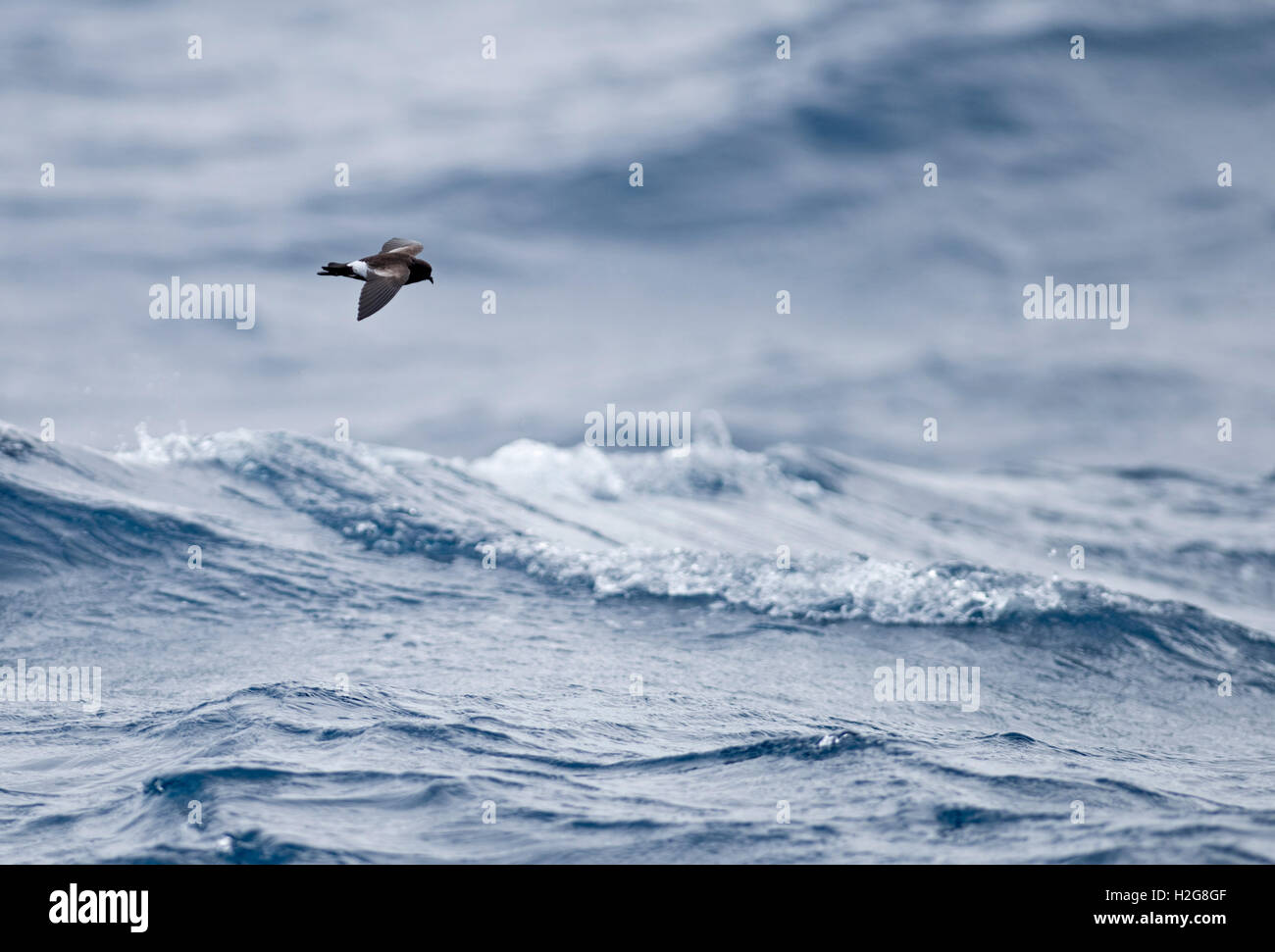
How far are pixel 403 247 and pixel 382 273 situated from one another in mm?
1149

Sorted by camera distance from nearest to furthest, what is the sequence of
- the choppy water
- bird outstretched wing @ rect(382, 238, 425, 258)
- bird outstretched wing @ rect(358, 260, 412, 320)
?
the choppy water → bird outstretched wing @ rect(358, 260, 412, 320) → bird outstretched wing @ rect(382, 238, 425, 258)

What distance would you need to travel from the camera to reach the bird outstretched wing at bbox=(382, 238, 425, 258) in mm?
13015

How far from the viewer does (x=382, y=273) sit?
12.2 meters

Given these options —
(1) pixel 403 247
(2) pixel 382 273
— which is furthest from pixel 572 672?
(2) pixel 382 273

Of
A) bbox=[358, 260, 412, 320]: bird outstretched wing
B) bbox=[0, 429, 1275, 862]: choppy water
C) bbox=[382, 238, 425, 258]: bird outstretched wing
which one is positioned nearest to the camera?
bbox=[0, 429, 1275, 862]: choppy water

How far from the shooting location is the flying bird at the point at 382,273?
11508mm

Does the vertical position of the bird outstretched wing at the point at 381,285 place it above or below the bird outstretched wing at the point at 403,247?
below

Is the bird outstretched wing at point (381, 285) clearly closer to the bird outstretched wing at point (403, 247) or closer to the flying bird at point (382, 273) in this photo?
the flying bird at point (382, 273)

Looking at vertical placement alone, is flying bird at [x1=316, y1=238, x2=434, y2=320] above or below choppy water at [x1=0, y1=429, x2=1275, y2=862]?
above

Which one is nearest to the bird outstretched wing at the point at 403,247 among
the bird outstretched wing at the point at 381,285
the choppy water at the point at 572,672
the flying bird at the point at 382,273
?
the flying bird at the point at 382,273

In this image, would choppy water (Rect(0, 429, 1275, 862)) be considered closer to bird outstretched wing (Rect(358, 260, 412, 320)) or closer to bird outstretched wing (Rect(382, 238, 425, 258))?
bird outstretched wing (Rect(358, 260, 412, 320))

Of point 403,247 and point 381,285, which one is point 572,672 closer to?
point 403,247

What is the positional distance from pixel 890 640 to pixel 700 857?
855cm

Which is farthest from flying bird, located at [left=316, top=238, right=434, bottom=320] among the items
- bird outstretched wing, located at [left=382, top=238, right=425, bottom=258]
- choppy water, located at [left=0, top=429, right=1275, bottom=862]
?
choppy water, located at [left=0, top=429, right=1275, bottom=862]
